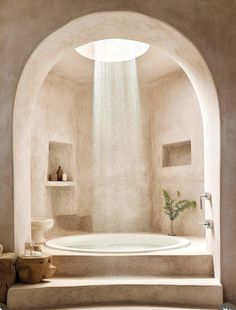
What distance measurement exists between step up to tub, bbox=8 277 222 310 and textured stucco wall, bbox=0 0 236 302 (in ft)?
0.75

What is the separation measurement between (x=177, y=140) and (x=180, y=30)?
259cm

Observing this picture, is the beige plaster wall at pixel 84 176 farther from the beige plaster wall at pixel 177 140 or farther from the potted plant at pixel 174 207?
the potted plant at pixel 174 207

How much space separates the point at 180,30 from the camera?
11.5 feet

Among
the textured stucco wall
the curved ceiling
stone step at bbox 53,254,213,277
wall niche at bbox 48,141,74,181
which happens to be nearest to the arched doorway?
the textured stucco wall

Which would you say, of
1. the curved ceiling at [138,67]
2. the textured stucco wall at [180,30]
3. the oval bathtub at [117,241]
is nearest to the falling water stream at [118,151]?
the curved ceiling at [138,67]

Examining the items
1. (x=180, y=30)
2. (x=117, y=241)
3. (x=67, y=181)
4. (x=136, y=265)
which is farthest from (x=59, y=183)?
(x=180, y=30)

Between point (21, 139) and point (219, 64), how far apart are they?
2.01 metres

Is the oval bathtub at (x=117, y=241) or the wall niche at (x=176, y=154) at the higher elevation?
the wall niche at (x=176, y=154)

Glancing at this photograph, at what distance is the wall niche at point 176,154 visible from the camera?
19.6 feet

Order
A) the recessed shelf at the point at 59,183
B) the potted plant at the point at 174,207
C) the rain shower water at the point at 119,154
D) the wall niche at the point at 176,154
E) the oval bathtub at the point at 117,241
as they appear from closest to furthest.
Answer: the oval bathtub at the point at 117,241, the potted plant at the point at 174,207, the recessed shelf at the point at 59,183, the wall niche at the point at 176,154, the rain shower water at the point at 119,154

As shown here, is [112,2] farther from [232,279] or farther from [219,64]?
[232,279]

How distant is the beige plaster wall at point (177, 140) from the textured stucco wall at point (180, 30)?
2065mm

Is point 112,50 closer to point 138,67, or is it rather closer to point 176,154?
point 138,67

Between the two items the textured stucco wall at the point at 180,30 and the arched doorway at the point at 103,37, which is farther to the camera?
the arched doorway at the point at 103,37
